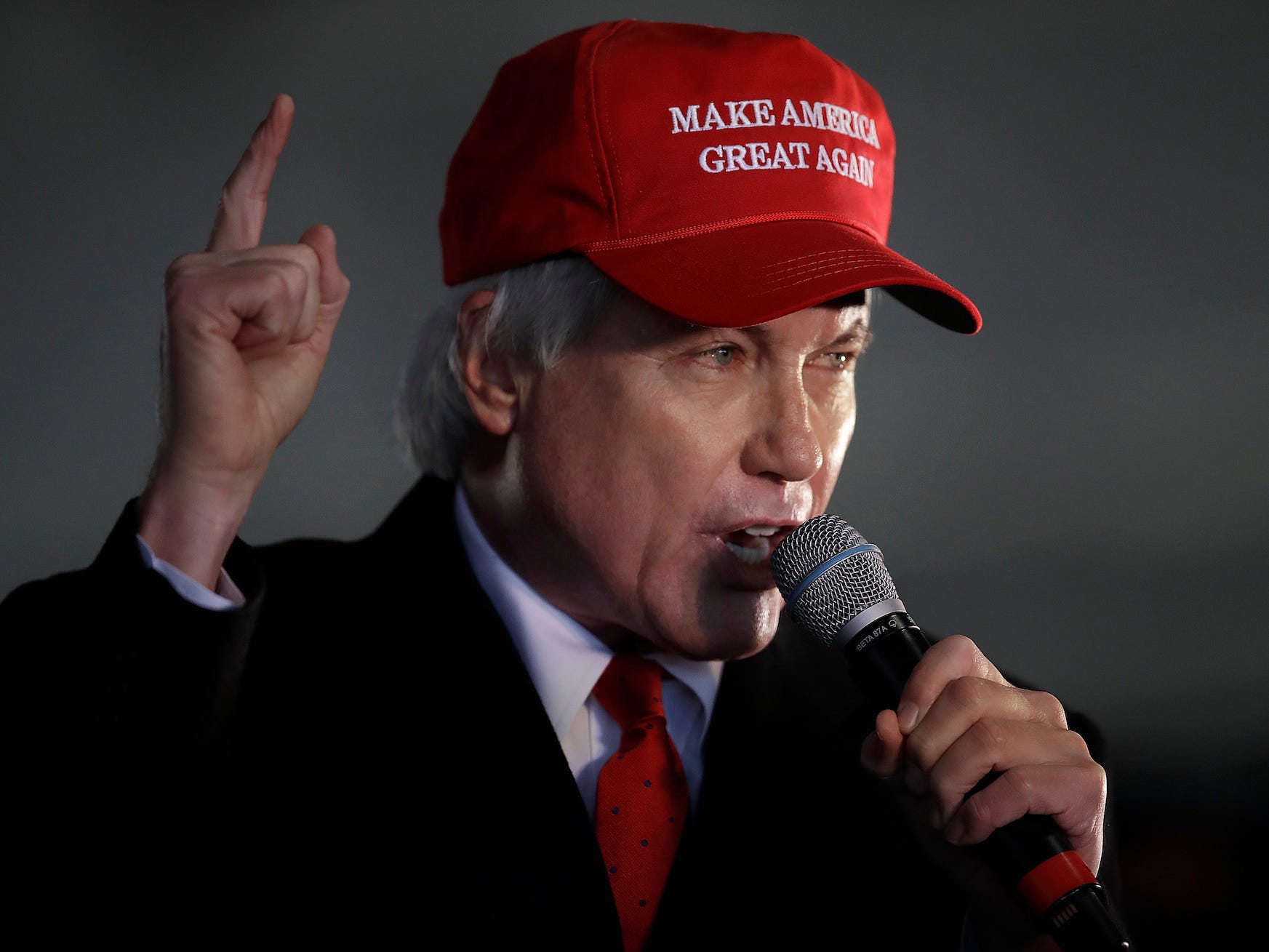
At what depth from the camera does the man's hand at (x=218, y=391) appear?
1096 millimetres

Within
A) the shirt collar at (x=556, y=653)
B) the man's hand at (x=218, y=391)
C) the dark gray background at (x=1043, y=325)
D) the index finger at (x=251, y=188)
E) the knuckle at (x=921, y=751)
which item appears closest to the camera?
the knuckle at (x=921, y=751)

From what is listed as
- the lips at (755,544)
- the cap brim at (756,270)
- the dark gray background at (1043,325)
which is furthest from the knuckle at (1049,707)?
the dark gray background at (1043,325)

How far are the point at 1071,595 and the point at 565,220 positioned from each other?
177 centimetres

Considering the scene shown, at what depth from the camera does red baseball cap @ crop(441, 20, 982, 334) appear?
1.28 meters

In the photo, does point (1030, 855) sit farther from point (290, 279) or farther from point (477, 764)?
point (290, 279)

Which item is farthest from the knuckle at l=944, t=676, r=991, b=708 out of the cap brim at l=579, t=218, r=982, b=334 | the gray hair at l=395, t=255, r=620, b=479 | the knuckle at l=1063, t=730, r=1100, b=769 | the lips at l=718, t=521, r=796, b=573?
the gray hair at l=395, t=255, r=620, b=479

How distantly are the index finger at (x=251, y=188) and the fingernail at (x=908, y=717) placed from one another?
0.83m

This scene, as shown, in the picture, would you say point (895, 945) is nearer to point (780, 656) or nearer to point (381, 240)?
point (780, 656)

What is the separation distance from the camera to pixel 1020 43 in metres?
Result: 2.56

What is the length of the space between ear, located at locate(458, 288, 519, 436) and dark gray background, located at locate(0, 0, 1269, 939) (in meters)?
1.02

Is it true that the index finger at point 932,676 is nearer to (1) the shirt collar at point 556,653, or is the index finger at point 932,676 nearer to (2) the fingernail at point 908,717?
(2) the fingernail at point 908,717

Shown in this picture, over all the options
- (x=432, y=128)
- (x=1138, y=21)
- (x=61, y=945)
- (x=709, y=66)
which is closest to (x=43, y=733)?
(x=61, y=945)

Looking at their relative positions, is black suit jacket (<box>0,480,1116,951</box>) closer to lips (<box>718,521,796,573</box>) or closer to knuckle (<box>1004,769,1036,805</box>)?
lips (<box>718,521,796,573</box>)

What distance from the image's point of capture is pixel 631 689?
142 centimetres
